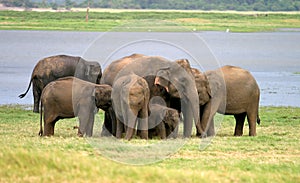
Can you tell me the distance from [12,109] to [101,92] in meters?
8.05

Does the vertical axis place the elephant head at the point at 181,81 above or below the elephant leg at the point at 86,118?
above

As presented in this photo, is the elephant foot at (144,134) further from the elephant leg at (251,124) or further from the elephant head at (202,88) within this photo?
the elephant leg at (251,124)

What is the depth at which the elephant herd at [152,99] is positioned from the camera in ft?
52.9

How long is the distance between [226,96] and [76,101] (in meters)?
3.31

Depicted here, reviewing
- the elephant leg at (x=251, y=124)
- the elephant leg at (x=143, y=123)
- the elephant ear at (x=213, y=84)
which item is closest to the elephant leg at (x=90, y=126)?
the elephant leg at (x=143, y=123)

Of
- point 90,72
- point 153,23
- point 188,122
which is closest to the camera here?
point 188,122

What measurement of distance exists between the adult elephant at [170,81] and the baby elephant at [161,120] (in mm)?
331

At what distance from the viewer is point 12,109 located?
23641 millimetres

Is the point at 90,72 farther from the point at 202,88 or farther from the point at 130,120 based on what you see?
the point at 130,120

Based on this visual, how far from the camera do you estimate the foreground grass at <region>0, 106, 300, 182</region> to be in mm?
10156

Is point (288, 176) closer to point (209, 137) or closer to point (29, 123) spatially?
point (209, 137)

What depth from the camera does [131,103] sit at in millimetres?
15812

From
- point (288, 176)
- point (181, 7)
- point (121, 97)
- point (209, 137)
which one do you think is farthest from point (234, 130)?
point (181, 7)

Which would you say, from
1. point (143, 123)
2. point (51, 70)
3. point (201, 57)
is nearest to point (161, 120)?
point (143, 123)
